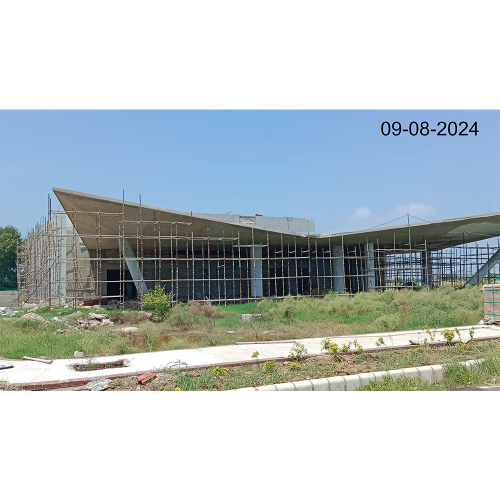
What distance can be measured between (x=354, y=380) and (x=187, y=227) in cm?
1613

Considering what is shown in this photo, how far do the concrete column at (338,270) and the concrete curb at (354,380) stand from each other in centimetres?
1825

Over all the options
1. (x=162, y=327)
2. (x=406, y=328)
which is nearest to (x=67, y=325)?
(x=162, y=327)

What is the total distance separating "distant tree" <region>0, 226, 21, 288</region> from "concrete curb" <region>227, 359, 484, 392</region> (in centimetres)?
5044

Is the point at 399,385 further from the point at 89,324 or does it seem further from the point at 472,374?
the point at 89,324

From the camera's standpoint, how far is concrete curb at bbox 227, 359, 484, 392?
18.0ft

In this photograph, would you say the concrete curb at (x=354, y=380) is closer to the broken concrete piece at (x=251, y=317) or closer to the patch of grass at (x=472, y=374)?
the patch of grass at (x=472, y=374)

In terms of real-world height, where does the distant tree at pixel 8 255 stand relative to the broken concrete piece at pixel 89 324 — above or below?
above

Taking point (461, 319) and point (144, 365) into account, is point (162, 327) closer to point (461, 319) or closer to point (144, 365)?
point (144, 365)

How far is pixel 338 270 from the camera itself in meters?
25.5

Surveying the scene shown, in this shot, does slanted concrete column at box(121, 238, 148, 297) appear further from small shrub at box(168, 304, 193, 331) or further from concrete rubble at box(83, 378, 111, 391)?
concrete rubble at box(83, 378, 111, 391)

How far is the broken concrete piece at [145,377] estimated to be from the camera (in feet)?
20.4

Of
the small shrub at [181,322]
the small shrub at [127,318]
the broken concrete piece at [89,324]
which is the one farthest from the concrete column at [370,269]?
the broken concrete piece at [89,324]

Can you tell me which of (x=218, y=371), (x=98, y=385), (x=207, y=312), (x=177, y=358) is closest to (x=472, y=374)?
(x=218, y=371)

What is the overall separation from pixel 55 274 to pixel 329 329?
17.6m
